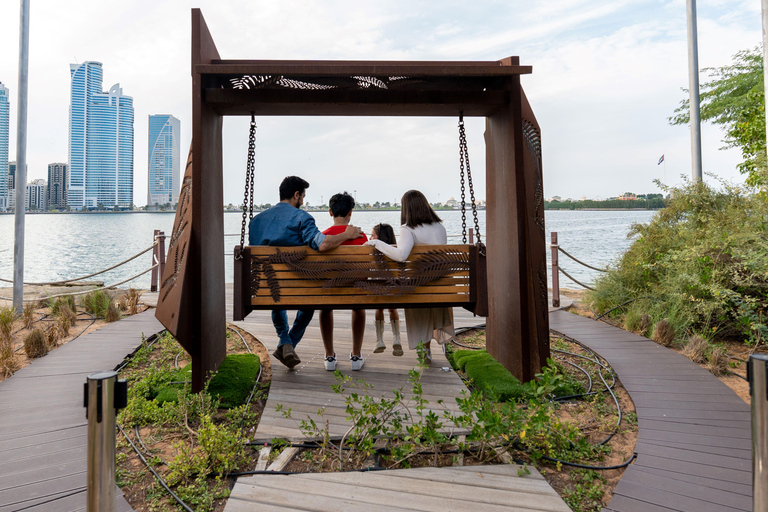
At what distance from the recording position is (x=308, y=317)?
388 cm

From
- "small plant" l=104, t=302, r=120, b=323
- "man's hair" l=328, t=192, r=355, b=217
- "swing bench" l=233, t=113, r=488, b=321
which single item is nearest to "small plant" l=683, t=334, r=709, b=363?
"swing bench" l=233, t=113, r=488, b=321

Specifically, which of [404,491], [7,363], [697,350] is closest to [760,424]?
[404,491]

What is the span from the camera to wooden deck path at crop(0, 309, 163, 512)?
203 cm

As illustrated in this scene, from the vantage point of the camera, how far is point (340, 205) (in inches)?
149

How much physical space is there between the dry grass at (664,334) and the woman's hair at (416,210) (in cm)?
279

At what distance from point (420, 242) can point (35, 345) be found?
3.89 m

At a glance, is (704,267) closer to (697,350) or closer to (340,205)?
(697,350)

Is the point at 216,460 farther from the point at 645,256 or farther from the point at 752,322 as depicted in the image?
the point at 645,256

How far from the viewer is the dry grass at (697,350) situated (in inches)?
162

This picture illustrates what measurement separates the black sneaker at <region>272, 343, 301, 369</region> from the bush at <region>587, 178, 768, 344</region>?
13.3ft

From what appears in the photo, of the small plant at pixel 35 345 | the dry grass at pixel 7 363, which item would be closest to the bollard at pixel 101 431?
the dry grass at pixel 7 363

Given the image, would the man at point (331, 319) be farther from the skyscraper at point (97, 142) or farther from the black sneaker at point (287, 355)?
the skyscraper at point (97, 142)

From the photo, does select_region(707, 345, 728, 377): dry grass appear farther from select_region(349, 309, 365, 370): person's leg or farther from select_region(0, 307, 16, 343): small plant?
select_region(0, 307, 16, 343): small plant

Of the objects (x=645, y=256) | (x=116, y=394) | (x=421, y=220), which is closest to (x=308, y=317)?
(x=421, y=220)
